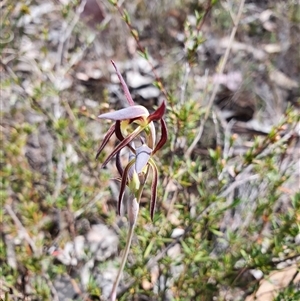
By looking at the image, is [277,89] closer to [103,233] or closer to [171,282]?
[103,233]

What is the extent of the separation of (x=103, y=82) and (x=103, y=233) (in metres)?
1.40

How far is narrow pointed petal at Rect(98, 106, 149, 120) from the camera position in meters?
0.99

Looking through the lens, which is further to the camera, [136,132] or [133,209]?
[133,209]

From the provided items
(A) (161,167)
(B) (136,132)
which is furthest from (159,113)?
(A) (161,167)

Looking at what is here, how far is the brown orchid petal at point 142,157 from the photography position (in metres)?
1.03

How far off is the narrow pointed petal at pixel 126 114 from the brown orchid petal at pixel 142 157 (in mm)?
78

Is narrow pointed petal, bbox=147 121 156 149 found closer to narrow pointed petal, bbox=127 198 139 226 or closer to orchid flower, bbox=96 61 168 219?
orchid flower, bbox=96 61 168 219

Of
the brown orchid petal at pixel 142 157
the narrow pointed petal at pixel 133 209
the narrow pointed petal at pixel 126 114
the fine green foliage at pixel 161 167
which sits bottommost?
the narrow pointed petal at pixel 133 209

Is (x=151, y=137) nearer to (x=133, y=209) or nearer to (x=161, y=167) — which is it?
(x=133, y=209)

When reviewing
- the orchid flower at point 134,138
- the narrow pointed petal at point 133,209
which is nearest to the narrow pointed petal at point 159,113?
the orchid flower at point 134,138

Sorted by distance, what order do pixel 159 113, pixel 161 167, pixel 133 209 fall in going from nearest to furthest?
1. pixel 159 113
2. pixel 133 209
3. pixel 161 167

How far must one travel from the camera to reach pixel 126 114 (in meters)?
1.01

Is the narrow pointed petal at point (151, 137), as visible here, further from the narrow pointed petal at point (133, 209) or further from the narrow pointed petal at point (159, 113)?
the narrow pointed petal at point (133, 209)

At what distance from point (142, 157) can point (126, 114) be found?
10 cm
